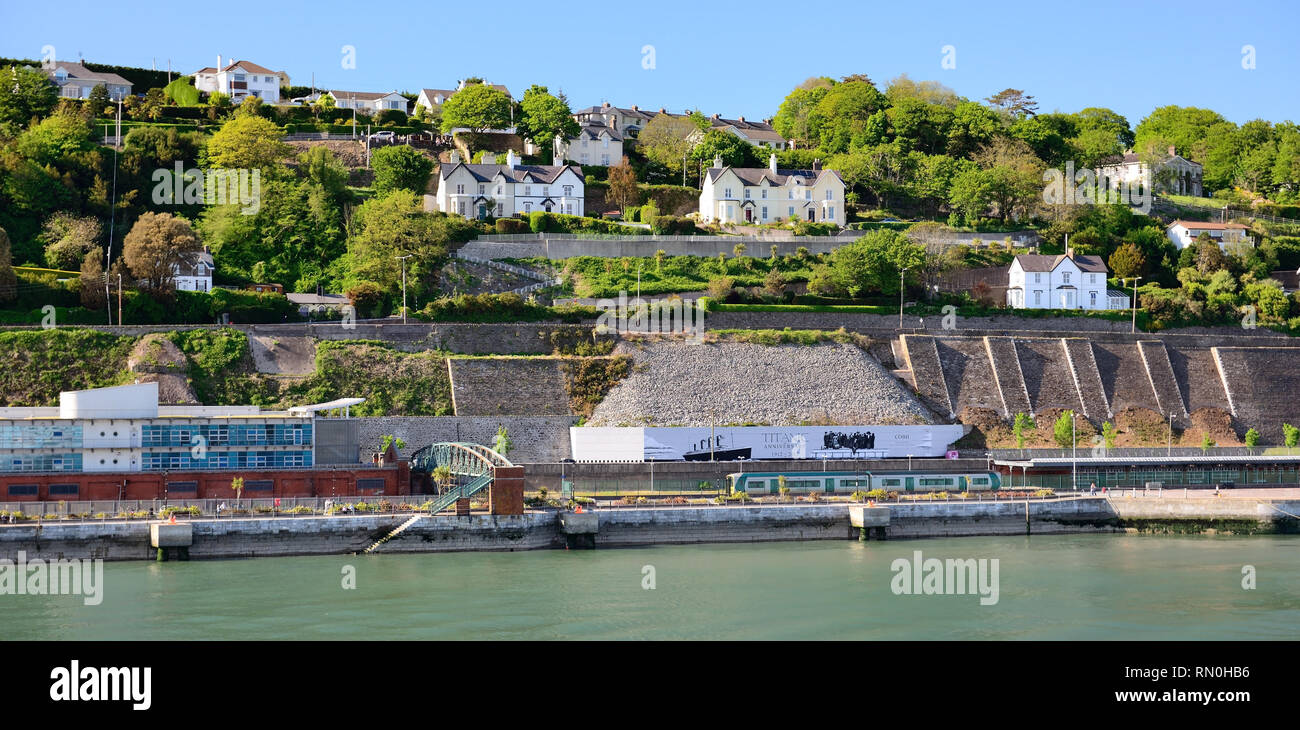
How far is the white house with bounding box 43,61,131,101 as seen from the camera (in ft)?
341

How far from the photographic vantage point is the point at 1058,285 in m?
84.2

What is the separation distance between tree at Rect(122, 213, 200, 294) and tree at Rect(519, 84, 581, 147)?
33171mm

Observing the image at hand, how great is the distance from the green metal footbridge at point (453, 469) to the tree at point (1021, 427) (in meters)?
28.9

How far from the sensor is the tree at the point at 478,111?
10125cm

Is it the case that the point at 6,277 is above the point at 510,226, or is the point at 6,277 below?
below

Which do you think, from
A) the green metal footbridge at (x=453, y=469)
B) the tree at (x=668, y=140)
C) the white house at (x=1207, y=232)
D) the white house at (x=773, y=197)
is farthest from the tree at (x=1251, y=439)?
the tree at (x=668, y=140)

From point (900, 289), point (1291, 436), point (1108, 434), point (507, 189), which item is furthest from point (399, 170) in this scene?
point (1291, 436)

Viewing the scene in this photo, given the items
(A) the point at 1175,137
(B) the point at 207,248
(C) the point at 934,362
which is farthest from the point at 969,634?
(A) the point at 1175,137

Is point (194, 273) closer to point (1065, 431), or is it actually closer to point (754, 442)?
point (754, 442)

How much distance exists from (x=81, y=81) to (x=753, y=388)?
211 feet

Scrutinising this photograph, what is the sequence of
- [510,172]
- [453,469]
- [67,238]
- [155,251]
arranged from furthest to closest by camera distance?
[510,172]
[67,238]
[155,251]
[453,469]

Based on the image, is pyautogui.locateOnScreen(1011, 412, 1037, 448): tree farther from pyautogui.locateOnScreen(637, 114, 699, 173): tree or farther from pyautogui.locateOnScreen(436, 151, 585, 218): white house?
pyautogui.locateOnScreen(637, 114, 699, 173): tree

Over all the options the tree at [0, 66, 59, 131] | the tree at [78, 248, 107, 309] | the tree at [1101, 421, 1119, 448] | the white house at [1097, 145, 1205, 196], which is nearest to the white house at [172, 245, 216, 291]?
the tree at [78, 248, 107, 309]
